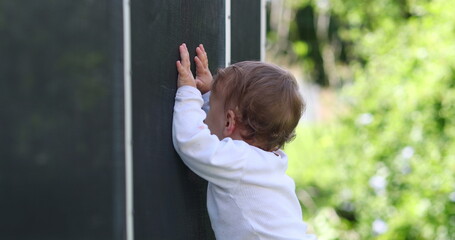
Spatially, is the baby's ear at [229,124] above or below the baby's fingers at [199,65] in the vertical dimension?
below

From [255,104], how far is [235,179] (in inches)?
10.5

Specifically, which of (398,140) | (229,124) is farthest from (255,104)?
(398,140)

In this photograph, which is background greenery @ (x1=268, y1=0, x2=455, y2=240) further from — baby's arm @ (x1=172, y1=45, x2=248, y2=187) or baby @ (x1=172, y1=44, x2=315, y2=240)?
baby's arm @ (x1=172, y1=45, x2=248, y2=187)

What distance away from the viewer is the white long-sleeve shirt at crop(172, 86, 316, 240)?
2.30 metres

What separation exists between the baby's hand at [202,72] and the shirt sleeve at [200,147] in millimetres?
197

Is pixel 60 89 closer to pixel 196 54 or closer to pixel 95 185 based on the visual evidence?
pixel 95 185

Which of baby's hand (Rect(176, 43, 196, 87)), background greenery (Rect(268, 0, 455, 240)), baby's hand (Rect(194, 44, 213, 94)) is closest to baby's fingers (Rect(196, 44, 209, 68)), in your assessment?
baby's hand (Rect(194, 44, 213, 94))

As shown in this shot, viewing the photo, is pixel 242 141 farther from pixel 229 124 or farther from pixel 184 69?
pixel 184 69

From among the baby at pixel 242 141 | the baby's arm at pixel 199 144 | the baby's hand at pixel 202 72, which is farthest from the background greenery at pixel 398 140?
the baby's arm at pixel 199 144

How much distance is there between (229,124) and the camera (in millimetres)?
2512

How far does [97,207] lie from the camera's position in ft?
5.83

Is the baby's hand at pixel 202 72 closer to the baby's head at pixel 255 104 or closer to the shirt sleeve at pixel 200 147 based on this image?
the baby's head at pixel 255 104

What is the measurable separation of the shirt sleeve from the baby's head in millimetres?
124

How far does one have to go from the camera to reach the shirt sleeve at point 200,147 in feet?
7.52
